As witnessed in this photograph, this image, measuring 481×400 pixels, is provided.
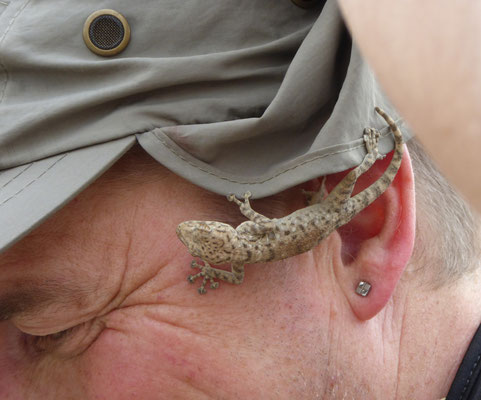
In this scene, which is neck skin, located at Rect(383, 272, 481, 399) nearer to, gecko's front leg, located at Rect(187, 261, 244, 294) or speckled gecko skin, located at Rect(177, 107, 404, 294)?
speckled gecko skin, located at Rect(177, 107, 404, 294)

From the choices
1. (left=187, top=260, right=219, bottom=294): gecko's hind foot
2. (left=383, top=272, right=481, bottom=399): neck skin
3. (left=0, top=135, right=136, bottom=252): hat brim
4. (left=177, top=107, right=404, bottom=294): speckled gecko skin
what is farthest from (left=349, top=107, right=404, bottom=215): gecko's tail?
(left=0, top=135, right=136, bottom=252): hat brim

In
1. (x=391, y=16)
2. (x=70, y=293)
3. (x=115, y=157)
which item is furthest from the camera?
(x=70, y=293)

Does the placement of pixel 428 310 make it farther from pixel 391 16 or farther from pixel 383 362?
pixel 391 16

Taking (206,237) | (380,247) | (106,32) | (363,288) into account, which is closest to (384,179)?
(380,247)

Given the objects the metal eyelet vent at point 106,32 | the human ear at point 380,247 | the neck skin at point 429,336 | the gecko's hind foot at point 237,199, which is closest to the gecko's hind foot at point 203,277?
the gecko's hind foot at point 237,199

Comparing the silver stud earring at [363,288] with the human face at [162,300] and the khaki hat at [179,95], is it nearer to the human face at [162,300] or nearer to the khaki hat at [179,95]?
the human face at [162,300]

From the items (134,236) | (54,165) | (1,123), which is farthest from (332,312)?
(1,123)
